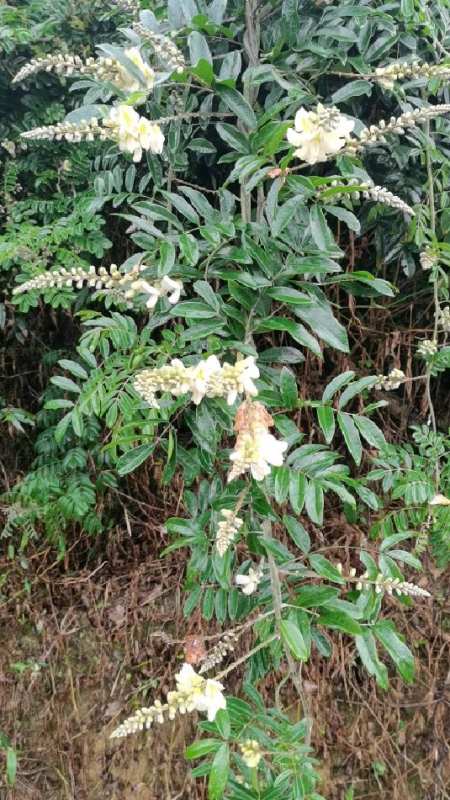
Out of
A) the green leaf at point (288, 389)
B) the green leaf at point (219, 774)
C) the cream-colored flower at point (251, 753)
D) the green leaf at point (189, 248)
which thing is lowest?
the green leaf at point (219, 774)

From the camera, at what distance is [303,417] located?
1.47 m

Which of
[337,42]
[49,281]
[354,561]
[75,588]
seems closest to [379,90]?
[337,42]

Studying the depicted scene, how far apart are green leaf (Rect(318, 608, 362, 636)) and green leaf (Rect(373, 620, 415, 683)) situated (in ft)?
0.31

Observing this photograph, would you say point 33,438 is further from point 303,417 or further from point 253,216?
point 253,216

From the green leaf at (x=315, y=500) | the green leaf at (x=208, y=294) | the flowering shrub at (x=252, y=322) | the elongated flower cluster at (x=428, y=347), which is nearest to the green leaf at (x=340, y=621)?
the flowering shrub at (x=252, y=322)

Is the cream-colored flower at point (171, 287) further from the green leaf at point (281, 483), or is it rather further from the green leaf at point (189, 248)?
the green leaf at point (281, 483)

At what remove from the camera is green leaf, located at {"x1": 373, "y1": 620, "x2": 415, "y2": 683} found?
2.95ft

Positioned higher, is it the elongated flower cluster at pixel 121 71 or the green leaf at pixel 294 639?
the elongated flower cluster at pixel 121 71

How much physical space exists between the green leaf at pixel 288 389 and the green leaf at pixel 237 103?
37 centimetres

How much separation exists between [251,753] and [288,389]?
1.62 ft

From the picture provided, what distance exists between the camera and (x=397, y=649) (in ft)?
3.00

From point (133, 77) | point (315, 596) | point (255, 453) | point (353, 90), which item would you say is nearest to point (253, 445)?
point (255, 453)

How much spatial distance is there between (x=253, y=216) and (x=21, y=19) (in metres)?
0.87

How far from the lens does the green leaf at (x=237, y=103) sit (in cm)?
91
